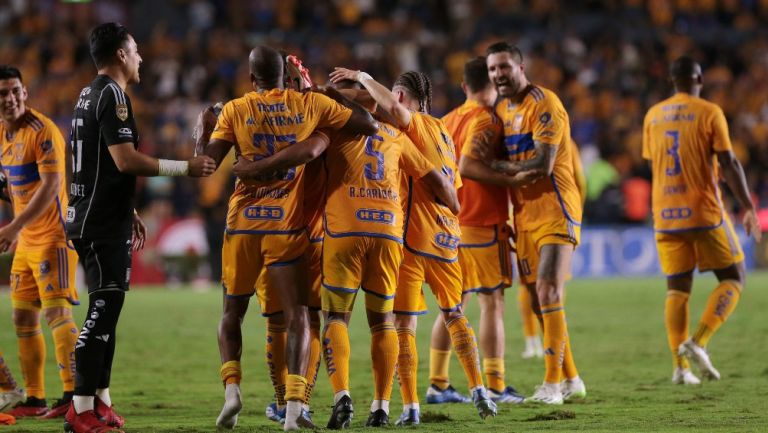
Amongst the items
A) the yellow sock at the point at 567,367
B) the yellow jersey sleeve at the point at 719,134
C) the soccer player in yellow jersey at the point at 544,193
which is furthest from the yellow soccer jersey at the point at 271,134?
the yellow jersey sleeve at the point at 719,134

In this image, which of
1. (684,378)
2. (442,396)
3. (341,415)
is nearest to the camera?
(341,415)

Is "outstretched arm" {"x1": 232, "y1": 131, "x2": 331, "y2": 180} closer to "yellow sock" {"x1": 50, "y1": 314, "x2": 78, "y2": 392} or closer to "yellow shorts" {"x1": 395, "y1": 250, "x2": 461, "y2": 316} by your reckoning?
"yellow shorts" {"x1": 395, "y1": 250, "x2": 461, "y2": 316}

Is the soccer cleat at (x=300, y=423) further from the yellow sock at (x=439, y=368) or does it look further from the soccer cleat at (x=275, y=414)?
the yellow sock at (x=439, y=368)

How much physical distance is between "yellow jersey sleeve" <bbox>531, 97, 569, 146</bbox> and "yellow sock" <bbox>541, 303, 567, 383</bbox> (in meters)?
1.30

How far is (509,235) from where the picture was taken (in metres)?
9.40

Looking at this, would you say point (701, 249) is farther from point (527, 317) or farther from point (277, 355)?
point (277, 355)

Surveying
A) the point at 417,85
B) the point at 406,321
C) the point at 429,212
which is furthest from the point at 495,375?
the point at 417,85

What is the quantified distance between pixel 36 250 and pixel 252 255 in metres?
2.22

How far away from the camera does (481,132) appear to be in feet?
A: 29.9

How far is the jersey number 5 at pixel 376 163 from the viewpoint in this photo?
24.1ft

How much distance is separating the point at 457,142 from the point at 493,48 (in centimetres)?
85

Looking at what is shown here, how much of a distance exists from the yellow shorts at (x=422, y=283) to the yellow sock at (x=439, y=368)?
1.07 metres

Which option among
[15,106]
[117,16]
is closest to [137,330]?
[15,106]

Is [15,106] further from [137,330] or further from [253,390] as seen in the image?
[137,330]
